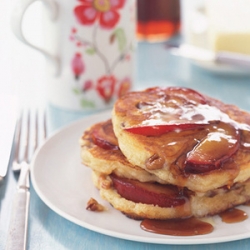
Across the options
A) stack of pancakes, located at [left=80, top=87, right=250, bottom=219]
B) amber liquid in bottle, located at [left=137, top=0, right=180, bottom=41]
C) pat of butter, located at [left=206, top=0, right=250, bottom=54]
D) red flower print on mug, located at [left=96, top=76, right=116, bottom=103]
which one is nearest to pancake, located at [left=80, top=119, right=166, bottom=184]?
stack of pancakes, located at [left=80, top=87, right=250, bottom=219]

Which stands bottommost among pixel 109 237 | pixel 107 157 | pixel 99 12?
pixel 109 237

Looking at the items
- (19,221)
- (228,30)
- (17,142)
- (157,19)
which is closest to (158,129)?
(19,221)

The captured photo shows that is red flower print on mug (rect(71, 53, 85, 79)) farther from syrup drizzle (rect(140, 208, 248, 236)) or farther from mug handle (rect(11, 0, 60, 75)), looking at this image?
syrup drizzle (rect(140, 208, 248, 236))

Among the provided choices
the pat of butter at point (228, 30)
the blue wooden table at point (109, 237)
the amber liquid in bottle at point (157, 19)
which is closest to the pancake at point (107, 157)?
the blue wooden table at point (109, 237)

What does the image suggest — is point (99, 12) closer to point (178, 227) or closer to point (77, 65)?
point (77, 65)

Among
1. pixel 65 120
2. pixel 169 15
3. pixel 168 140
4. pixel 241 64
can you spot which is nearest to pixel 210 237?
pixel 168 140

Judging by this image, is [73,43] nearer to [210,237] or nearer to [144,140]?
[144,140]

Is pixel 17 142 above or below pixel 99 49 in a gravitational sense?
below
